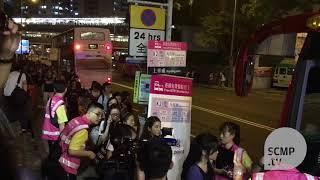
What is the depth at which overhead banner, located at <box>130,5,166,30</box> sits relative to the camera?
309 inches

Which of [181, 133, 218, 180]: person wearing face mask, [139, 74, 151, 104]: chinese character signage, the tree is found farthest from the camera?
the tree

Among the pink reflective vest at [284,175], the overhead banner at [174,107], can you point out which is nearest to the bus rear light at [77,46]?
the overhead banner at [174,107]

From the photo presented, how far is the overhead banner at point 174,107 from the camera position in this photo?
7184 mm

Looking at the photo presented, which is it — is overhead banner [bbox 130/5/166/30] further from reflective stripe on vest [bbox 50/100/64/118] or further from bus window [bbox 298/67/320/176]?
bus window [bbox 298/67/320/176]

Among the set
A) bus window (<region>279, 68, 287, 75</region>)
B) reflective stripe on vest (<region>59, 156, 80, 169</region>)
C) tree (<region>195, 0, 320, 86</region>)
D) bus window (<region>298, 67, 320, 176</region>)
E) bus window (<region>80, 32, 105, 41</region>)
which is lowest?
reflective stripe on vest (<region>59, 156, 80, 169</region>)

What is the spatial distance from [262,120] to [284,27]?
45.9ft

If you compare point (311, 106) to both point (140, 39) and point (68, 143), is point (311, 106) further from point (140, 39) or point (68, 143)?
point (140, 39)

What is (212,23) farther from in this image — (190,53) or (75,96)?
(75,96)

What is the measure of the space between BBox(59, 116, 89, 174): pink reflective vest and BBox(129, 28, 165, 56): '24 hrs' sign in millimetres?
2256

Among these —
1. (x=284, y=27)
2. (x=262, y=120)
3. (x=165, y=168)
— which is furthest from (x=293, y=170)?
(x=262, y=120)

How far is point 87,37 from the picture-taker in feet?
89.6

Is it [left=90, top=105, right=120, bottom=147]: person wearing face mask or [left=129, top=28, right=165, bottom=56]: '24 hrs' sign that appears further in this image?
[left=129, top=28, right=165, bottom=56]: '24 hrs' sign

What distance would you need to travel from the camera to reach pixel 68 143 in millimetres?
5805

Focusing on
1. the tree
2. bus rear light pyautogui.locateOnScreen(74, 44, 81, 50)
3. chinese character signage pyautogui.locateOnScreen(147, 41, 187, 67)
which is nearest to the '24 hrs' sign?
chinese character signage pyautogui.locateOnScreen(147, 41, 187, 67)
